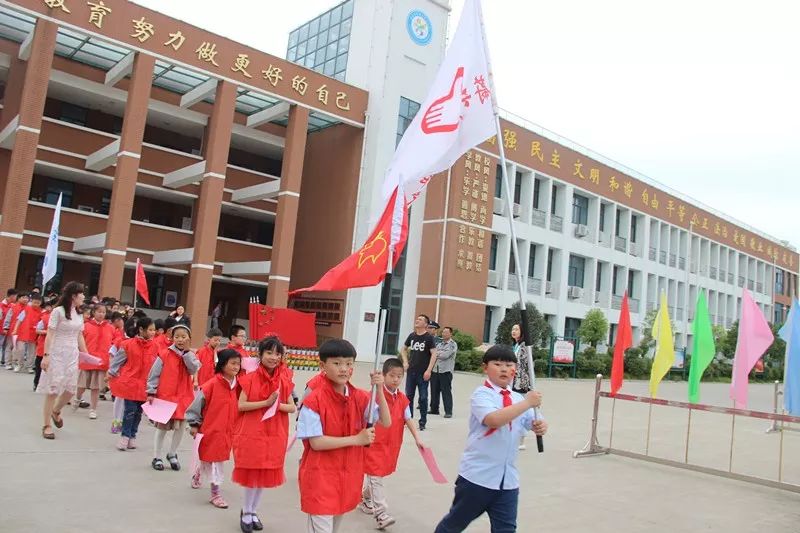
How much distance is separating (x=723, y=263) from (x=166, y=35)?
39.3 metres

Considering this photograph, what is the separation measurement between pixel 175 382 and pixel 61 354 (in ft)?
5.34

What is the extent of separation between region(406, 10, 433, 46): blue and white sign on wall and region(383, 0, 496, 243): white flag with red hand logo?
923 inches

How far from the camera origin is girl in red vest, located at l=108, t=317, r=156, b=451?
7023mm

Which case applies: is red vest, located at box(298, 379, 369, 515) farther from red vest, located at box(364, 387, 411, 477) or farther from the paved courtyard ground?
the paved courtyard ground

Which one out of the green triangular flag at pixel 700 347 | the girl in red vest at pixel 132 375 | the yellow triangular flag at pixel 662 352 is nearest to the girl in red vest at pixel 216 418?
the girl in red vest at pixel 132 375

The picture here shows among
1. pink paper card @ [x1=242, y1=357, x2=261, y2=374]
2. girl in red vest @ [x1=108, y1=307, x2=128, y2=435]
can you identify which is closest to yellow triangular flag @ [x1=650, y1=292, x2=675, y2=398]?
pink paper card @ [x1=242, y1=357, x2=261, y2=374]

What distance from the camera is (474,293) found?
28.0 metres

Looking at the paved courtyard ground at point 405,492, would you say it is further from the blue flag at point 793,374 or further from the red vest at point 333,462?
the red vest at point 333,462

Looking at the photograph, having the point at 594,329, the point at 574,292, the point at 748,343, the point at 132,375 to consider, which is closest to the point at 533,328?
the point at 594,329

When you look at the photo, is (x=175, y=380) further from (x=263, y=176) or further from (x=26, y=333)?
(x=263, y=176)

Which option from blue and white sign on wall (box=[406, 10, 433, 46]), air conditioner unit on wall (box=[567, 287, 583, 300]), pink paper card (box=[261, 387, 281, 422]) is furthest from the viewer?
air conditioner unit on wall (box=[567, 287, 583, 300])

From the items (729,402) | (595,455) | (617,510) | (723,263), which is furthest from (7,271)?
(723,263)

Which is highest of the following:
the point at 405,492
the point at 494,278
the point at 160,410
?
the point at 494,278

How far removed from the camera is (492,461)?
3.76m
